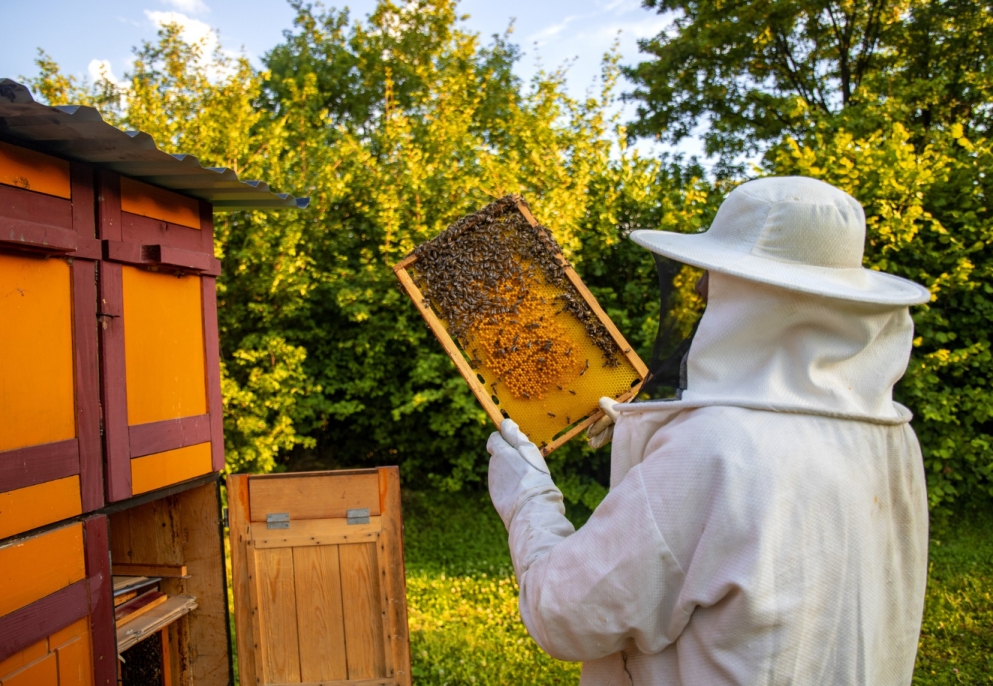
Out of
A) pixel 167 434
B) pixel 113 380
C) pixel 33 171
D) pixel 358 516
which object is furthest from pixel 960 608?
pixel 33 171

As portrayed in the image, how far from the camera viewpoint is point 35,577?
228 cm

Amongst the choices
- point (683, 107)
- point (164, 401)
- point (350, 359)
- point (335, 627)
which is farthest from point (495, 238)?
point (683, 107)

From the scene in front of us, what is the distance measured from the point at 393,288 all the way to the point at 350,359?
2.91ft

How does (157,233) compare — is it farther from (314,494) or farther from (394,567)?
(394,567)

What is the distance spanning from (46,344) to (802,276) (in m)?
2.25

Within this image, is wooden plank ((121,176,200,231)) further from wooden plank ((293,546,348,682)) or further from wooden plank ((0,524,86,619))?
wooden plank ((293,546,348,682))

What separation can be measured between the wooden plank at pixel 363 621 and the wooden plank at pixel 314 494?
27cm

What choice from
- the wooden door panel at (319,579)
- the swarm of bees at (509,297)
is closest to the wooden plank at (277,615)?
the wooden door panel at (319,579)

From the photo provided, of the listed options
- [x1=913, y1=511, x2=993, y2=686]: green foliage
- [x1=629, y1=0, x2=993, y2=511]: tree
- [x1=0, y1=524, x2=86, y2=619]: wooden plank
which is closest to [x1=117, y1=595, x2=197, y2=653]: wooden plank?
[x1=0, y1=524, x2=86, y2=619]: wooden plank

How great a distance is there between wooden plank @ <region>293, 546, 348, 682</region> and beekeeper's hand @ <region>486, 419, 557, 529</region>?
136 centimetres

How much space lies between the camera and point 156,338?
2.91 m

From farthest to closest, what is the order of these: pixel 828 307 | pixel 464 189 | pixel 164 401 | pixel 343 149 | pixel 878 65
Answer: pixel 878 65
pixel 343 149
pixel 464 189
pixel 164 401
pixel 828 307

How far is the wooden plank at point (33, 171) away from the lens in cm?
223

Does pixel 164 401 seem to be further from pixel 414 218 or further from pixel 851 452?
pixel 414 218
